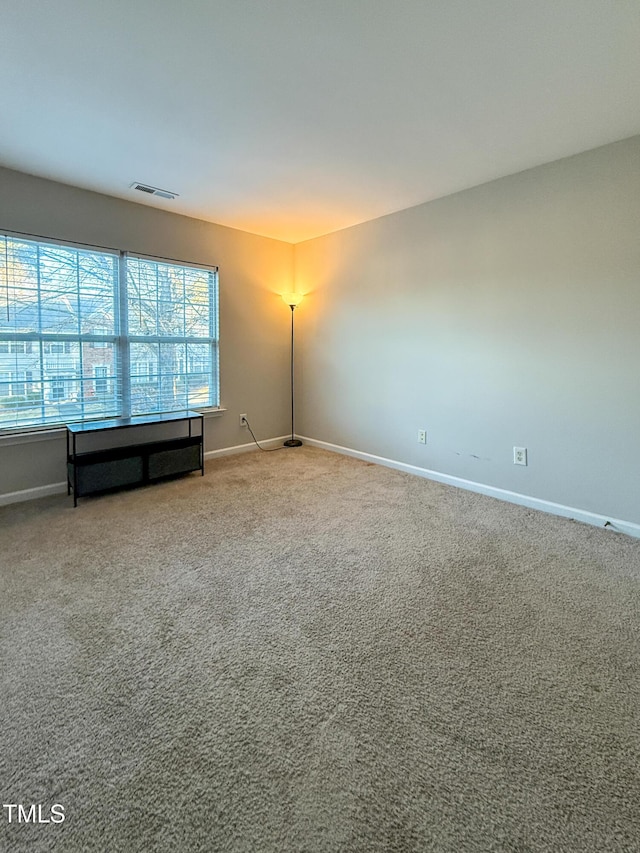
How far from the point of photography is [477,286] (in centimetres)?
328

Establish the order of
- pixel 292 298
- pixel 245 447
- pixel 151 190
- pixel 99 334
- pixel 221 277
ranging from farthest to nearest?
pixel 292 298, pixel 245 447, pixel 221 277, pixel 99 334, pixel 151 190

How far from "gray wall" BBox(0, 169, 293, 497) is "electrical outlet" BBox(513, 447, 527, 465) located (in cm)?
A: 273

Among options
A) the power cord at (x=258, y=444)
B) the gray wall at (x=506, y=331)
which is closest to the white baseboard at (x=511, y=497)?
the gray wall at (x=506, y=331)

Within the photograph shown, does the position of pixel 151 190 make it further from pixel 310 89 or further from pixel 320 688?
pixel 320 688

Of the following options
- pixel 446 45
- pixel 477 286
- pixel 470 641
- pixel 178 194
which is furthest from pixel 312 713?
pixel 178 194

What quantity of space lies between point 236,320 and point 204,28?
9.23 ft

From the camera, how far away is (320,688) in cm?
144

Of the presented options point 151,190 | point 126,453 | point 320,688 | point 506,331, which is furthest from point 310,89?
point 126,453

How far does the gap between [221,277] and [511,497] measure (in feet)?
11.4

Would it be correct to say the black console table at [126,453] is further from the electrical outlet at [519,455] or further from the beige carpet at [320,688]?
the electrical outlet at [519,455]

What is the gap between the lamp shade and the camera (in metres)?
4.76

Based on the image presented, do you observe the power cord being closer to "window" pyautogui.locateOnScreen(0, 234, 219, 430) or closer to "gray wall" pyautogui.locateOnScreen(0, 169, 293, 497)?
"gray wall" pyautogui.locateOnScreen(0, 169, 293, 497)

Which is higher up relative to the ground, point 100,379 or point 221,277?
point 221,277

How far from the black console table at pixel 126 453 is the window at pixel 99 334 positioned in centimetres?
20
